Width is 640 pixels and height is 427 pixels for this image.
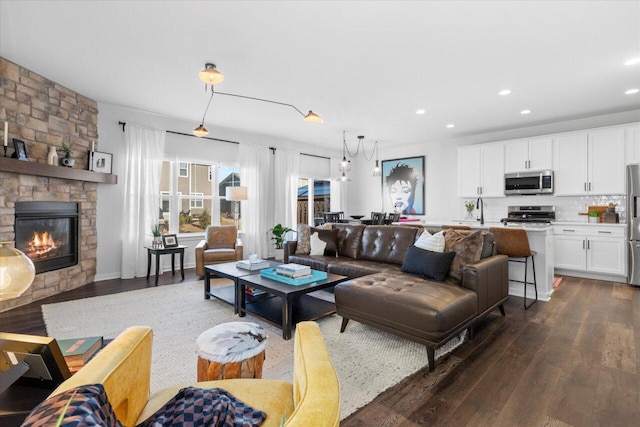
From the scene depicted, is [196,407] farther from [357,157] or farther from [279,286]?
[357,157]

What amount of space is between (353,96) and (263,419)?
407cm

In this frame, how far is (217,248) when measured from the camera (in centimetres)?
503

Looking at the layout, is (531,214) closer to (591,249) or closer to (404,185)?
(591,249)

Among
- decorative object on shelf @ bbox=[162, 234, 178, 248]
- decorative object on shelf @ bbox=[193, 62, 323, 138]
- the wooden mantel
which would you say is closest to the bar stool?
decorative object on shelf @ bbox=[193, 62, 323, 138]

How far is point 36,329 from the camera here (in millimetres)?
2820

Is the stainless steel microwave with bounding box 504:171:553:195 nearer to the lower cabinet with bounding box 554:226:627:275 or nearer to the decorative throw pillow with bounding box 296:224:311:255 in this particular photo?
the lower cabinet with bounding box 554:226:627:275

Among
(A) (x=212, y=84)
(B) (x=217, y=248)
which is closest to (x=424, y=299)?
(A) (x=212, y=84)

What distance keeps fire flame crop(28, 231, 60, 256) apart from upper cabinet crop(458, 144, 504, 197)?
702cm

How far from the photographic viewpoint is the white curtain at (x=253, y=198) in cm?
620

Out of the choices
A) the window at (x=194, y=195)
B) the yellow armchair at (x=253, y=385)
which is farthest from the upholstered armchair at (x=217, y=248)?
the yellow armchair at (x=253, y=385)

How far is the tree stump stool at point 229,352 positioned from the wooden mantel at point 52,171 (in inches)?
137

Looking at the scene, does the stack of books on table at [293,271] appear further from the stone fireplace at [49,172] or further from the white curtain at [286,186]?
the white curtain at [286,186]

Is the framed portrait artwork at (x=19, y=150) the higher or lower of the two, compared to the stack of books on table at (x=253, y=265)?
higher

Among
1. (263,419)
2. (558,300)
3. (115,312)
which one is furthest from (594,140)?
(115,312)
